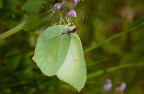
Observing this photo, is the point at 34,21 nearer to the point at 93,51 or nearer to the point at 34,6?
the point at 34,6

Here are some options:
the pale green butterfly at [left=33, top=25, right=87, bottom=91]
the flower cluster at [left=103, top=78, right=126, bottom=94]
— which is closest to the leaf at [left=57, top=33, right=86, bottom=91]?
the pale green butterfly at [left=33, top=25, right=87, bottom=91]

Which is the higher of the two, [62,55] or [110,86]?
[62,55]

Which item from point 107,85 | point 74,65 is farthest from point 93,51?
point 74,65

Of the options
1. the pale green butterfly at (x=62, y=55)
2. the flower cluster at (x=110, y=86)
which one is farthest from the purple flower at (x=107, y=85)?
the pale green butterfly at (x=62, y=55)

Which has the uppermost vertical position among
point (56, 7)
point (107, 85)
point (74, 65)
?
point (56, 7)

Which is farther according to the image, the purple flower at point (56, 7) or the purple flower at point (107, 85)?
the purple flower at point (107, 85)

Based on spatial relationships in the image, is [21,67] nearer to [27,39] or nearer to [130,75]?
[27,39]

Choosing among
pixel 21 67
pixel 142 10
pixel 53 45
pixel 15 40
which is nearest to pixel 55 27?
pixel 53 45

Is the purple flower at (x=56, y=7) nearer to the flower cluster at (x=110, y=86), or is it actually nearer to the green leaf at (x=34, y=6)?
the green leaf at (x=34, y=6)
